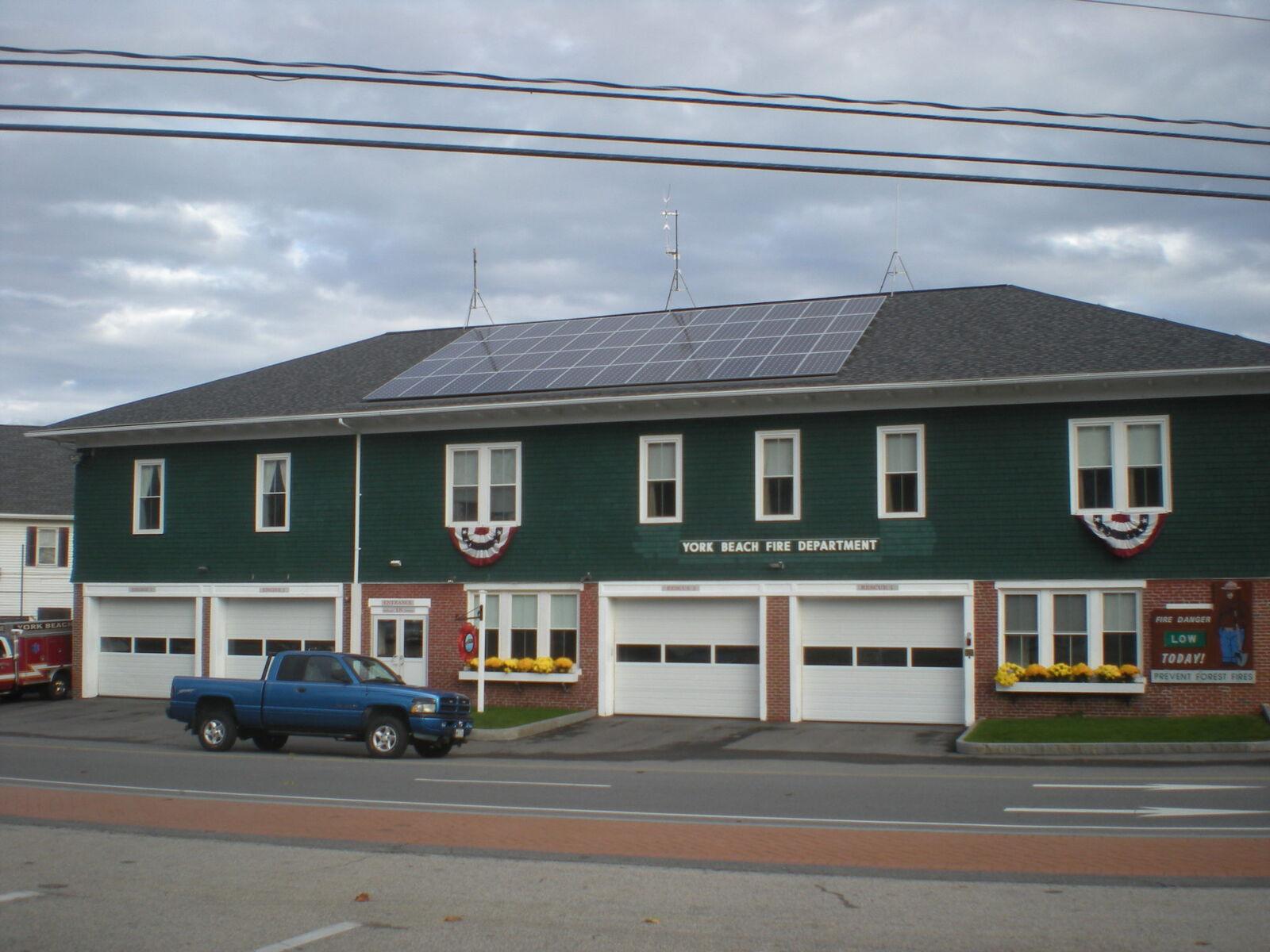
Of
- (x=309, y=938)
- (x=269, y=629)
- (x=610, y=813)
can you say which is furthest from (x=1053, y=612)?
(x=309, y=938)

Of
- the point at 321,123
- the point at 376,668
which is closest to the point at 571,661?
the point at 376,668

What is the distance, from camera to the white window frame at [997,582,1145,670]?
2572 cm

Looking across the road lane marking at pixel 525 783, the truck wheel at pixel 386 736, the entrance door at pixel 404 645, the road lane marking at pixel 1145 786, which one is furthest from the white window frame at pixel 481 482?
the road lane marking at pixel 1145 786

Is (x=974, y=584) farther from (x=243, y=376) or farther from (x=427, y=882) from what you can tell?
(x=243, y=376)

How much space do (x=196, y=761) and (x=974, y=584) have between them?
14731mm

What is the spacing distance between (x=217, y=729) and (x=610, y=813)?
427 inches

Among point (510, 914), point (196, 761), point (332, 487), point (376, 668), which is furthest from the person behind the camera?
point (332, 487)

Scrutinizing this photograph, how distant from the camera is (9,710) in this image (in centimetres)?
3244

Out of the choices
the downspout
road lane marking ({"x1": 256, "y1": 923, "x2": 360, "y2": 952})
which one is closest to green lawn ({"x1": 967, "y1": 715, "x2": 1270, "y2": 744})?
the downspout

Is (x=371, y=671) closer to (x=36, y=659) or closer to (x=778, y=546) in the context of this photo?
(x=778, y=546)

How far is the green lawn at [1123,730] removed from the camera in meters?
22.0

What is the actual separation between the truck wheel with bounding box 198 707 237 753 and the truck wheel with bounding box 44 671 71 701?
43.7 ft

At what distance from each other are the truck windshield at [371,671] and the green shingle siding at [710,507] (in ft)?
22.7

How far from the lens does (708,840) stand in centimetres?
1279
